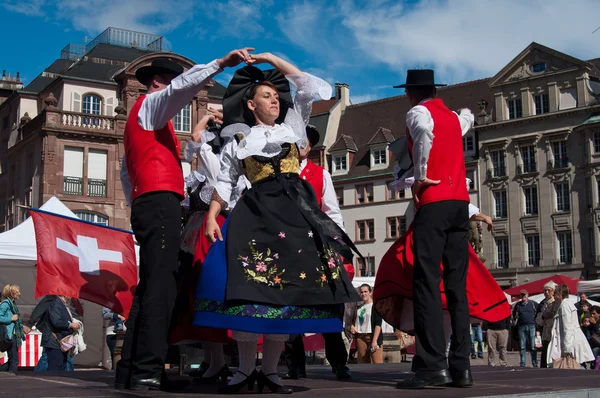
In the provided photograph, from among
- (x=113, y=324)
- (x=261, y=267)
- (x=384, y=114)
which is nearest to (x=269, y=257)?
(x=261, y=267)

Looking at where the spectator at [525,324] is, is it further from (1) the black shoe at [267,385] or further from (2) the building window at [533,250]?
(2) the building window at [533,250]

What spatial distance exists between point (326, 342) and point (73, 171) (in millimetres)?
38089

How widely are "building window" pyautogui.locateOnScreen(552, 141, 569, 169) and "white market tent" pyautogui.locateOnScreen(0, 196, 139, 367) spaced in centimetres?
4113

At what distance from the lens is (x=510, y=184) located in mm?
57594

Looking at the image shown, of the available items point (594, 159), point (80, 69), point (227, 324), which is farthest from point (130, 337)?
point (594, 159)

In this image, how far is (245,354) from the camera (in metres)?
5.54

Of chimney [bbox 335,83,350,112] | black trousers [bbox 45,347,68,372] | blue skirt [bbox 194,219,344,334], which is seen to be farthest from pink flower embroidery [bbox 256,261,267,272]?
chimney [bbox 335,83,350,112]

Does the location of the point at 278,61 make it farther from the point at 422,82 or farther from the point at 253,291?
the point at 253,291

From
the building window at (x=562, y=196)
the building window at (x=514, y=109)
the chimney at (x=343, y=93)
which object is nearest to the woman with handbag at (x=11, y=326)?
the building window at (x=562, y=196)

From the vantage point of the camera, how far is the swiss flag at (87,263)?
8.60m

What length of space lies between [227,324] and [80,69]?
143 ft

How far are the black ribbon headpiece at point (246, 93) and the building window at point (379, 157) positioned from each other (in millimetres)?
58896

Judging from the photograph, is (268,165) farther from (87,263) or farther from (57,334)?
(57,334)

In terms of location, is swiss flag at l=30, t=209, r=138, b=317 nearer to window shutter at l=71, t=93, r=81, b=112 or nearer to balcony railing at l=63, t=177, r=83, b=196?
balcony railing at l=63, t=177, r=83, b=196
